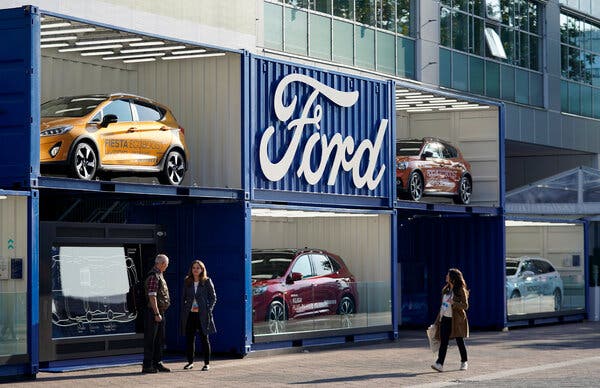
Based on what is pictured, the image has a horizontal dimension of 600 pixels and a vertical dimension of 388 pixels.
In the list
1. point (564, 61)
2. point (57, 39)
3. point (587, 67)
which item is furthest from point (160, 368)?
point (587, 67)

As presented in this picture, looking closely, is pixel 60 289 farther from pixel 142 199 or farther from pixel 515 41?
pixel 515 41

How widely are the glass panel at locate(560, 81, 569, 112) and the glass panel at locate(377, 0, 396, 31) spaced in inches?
495

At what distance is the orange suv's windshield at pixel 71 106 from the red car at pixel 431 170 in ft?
30.9

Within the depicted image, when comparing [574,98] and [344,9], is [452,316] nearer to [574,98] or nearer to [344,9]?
[344,9]

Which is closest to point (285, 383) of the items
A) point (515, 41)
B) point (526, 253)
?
point (526, 253)

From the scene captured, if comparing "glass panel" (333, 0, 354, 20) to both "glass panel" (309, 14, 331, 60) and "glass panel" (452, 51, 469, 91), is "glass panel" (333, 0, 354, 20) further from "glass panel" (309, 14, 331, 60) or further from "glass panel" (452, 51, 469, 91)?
"glass panel" (452, 51, 469, 91)

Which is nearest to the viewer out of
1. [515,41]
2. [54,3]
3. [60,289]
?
[60,289]

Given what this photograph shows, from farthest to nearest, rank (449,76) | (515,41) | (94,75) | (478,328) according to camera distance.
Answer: (515,41)
(449,76)
(478,328)
(94,75)

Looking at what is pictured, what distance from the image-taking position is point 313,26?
34.6 m

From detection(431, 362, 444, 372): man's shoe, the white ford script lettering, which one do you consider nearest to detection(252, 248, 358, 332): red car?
the white ford script lettering

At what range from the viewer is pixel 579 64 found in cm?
5112

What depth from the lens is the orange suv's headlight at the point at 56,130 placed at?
19906 mm

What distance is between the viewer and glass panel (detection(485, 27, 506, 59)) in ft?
145

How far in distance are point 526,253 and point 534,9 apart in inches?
671
